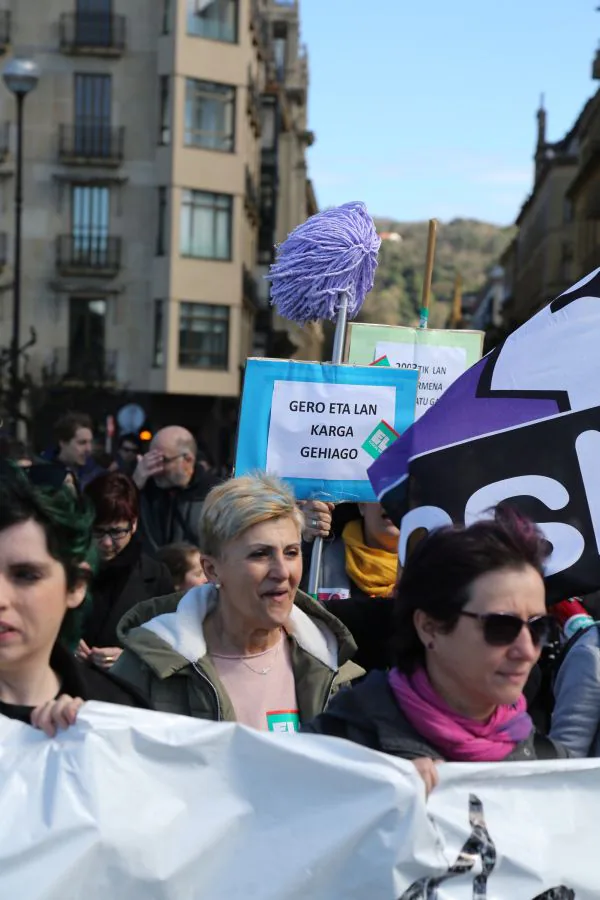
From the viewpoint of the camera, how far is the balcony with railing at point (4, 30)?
142 ft

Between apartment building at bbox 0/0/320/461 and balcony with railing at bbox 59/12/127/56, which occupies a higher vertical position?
balcony with railing at bbox 59/12/127/56

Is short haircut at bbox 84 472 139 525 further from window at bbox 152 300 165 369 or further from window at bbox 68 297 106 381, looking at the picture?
window at bbox 152 300 165 369

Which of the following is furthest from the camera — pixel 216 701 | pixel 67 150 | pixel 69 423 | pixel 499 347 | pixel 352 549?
pixel 67 150

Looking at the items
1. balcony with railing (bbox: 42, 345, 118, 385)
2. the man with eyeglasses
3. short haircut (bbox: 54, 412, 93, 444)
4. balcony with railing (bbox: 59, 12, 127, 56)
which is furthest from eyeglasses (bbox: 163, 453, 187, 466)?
balcony with railing (bbox: 59, 12, 127, 56)

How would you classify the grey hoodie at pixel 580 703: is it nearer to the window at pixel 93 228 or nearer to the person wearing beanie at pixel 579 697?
the person wearing beanie at pixel 579 697

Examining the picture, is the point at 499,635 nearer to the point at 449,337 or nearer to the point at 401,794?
the point at 401,794

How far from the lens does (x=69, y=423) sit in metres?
10.9

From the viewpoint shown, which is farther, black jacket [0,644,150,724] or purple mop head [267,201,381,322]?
purple mop head [267,201,381,322]

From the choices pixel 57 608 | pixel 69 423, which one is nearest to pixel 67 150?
pixel 69 423

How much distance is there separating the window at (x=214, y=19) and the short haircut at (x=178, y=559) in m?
38.4

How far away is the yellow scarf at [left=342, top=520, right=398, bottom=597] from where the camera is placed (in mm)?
5602

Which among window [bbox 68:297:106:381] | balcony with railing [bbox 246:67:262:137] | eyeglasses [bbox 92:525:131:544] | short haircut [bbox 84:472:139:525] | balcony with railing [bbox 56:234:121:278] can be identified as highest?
balcony with railing [bbox 246:67:262:137]

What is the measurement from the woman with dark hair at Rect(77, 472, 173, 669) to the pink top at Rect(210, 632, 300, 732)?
1.96 m

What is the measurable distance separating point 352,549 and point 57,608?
2432 millimetres
